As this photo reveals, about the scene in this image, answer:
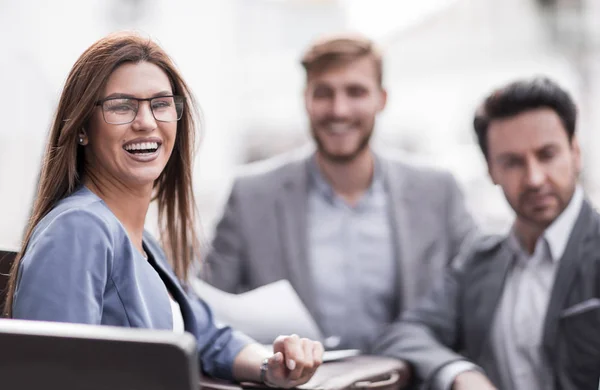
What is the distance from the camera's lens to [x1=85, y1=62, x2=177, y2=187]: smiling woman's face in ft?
4.43

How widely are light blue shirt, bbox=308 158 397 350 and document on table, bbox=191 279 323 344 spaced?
0.34 metres

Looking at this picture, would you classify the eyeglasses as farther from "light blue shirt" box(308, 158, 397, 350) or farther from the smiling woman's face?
"light blue shirt" box(308, 158, 397, 350)

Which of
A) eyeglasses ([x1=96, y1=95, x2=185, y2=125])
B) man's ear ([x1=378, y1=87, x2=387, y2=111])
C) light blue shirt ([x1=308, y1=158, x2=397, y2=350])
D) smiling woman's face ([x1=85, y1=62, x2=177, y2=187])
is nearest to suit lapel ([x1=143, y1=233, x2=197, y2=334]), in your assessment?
smiling woman's face ([x1=85, y1=62, x2=177, y2=187])

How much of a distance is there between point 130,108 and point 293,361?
1.74 ft

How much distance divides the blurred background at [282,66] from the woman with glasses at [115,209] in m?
0.34

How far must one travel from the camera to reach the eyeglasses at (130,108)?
1.34m

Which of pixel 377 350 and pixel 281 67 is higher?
pixel 281 67

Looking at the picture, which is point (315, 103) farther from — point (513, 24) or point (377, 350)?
point (513, 24)

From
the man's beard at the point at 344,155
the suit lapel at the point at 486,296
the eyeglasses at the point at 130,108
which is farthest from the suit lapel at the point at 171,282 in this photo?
the man's beard at the point at 344,155

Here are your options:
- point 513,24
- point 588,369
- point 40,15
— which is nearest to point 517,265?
point 588,369

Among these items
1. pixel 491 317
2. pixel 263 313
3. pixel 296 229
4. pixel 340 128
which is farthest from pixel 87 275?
pixel 340 128

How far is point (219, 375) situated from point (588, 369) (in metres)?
0.83

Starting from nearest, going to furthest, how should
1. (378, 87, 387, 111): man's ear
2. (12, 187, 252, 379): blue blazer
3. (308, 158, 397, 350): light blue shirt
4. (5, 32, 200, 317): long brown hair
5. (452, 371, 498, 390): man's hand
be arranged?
(12, 187, 252, 379): blue blazer → (5, 32, 200, 317): long brown hair → (452, 371, 498, 390): man's hand → (308, 158, 397, 350): light blue shirt → (378, 87, 387, 111): man's ear

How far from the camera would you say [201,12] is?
556 centimetres
